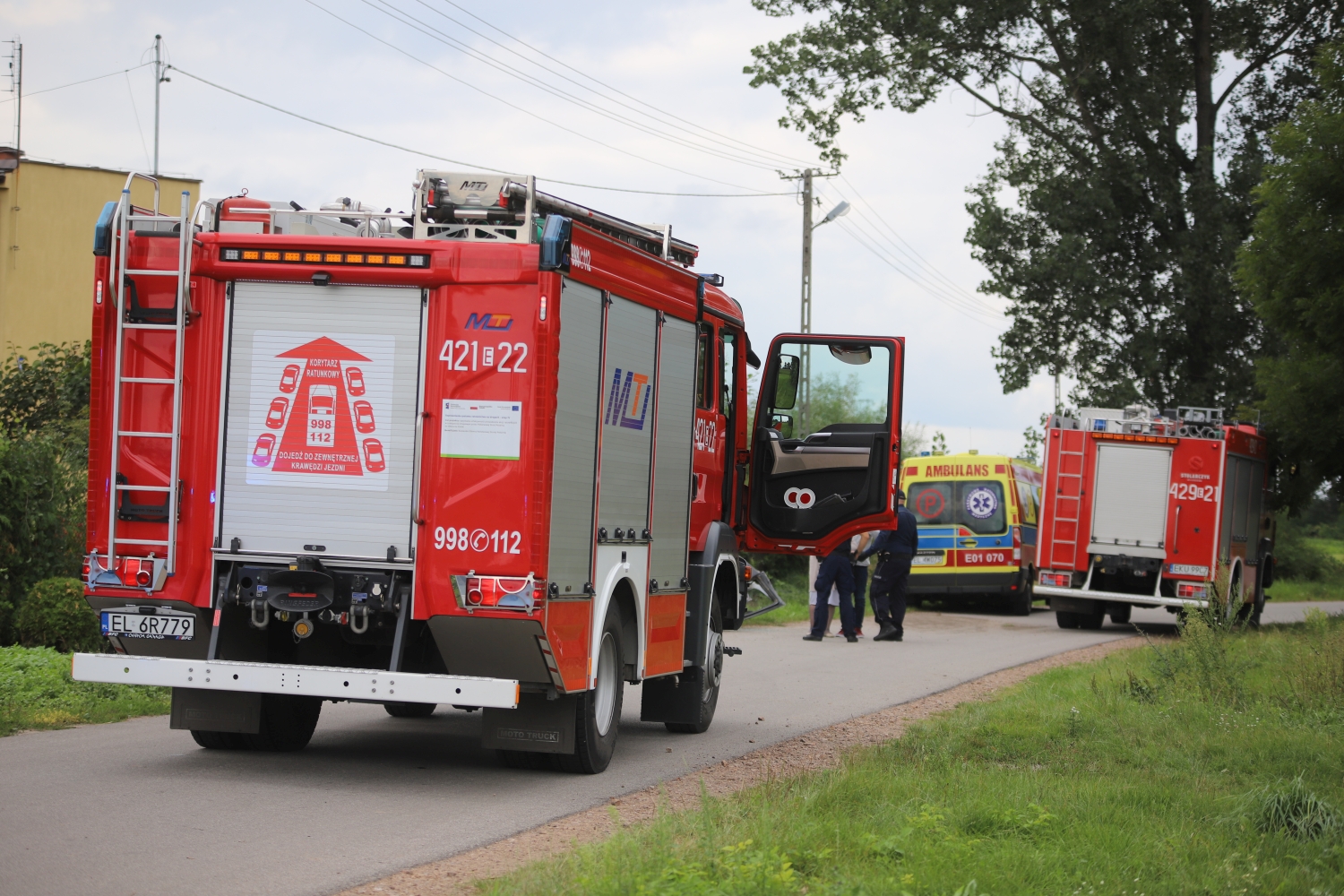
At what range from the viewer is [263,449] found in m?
8.10

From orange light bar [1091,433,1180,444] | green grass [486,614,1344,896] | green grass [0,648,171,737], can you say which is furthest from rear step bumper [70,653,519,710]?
orange light bar [1091,433,1180,444]

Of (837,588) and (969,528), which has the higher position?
(969,528)

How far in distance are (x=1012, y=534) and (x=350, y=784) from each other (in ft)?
65.2

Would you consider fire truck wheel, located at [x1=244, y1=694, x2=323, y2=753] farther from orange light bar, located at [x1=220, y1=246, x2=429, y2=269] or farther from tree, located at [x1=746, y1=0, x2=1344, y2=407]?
tree, located at [x1=746, y1=0, x2=1344, y2=407]

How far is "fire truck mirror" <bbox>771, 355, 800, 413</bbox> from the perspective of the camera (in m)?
11.2

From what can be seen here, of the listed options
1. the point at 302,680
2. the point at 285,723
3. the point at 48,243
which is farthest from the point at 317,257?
the point at 48,243

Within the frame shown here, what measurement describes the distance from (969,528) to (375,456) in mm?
19783

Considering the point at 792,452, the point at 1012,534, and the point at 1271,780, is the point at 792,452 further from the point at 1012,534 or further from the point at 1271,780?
the point at 1012,534

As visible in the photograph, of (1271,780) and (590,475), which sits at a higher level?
(590,475)

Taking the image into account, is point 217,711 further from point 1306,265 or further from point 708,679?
point 1306,265

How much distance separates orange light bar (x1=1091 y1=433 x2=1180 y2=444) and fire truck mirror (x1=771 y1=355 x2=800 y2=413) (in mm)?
12495

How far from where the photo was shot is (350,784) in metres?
8.27

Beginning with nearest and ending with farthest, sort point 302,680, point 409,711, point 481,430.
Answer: point 302,680
point 481,430
point 409,711

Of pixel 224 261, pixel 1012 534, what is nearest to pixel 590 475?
pixel 224 261
